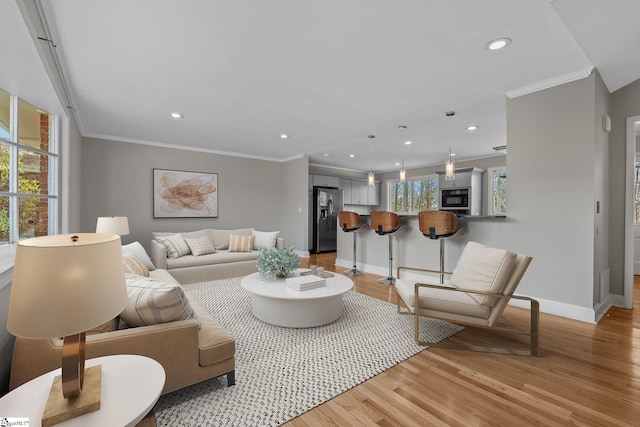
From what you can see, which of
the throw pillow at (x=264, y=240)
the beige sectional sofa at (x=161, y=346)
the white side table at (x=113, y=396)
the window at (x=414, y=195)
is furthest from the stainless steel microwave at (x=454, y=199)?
the white side table at (x=113, y=396)

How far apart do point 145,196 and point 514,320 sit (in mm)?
5950

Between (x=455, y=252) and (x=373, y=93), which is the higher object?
(x=373, y=93)

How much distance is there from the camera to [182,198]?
5652mm

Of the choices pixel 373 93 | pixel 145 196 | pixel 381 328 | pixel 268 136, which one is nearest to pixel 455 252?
pixel 381 328

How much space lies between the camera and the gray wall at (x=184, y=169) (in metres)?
4.88

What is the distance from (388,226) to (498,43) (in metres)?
2.51

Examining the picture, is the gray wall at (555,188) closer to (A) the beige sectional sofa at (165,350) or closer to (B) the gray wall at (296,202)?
(A) the beige sectional sofa at (165,350)

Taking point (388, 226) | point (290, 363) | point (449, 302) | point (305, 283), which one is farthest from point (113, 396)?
point (388, 226)

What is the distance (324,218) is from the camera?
7391 mm

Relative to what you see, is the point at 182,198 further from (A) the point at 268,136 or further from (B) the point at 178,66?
(B) the point at 178,66

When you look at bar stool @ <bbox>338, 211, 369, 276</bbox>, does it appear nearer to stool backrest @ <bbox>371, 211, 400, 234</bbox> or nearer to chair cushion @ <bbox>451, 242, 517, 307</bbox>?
stool backrest @ <bbox>371, 211, 400, 234</bbox>

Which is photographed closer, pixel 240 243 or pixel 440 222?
pixel 440 222

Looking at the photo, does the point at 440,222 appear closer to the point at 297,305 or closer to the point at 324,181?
the point at 297,305

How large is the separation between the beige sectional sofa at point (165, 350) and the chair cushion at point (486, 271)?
1945 mm
